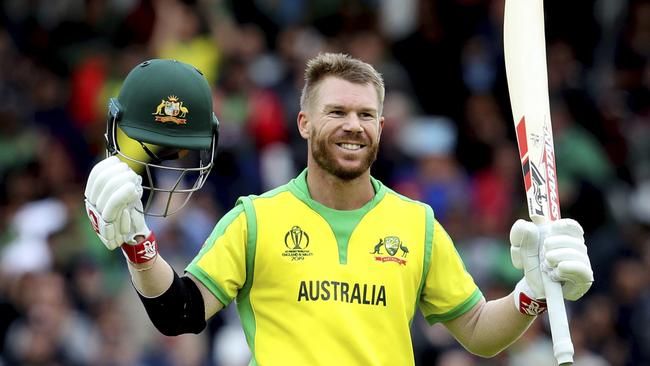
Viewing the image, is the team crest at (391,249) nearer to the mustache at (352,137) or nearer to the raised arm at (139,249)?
the mustache at (352,137)

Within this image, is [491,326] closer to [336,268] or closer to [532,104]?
[336,268]

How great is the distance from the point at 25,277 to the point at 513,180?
4.19 m

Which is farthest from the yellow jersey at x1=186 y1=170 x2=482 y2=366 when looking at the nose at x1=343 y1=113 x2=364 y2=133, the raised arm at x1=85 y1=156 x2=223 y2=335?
the nose at x1=343 y1=113 x2=364 y2=133

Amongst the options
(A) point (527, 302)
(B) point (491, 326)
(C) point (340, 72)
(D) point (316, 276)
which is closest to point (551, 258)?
(A) point (527, 302)

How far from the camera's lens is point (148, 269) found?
18.4ft

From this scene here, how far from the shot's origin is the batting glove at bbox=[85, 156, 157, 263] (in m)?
5.27

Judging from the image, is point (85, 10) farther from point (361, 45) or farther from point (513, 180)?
point (513, 180)

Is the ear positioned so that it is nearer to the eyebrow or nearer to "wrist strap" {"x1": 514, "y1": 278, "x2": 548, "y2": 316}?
the eyebrow

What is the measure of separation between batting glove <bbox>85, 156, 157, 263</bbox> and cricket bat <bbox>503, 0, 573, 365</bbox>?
5.46 feet

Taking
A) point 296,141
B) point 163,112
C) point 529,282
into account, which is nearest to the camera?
point 163,112

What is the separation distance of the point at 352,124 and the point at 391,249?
0.57 meters

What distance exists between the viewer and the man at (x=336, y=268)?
19.1 ft

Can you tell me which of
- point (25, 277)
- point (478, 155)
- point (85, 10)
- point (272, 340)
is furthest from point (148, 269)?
point (85, 10)

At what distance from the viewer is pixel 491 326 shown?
6.12m
